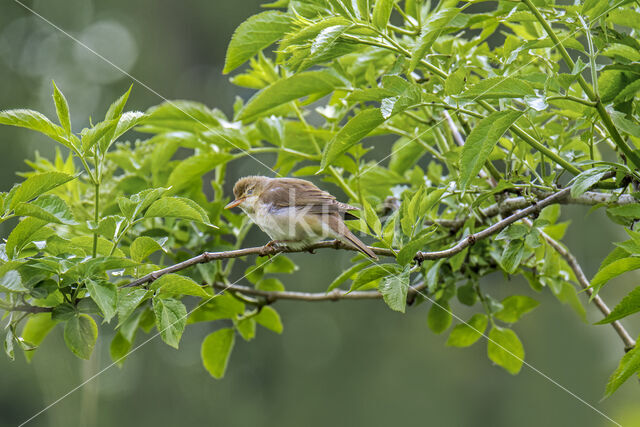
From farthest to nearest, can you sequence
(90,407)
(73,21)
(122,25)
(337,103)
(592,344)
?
(122,25) → (73,21) → (592,344) → (90,407) → (337,103)

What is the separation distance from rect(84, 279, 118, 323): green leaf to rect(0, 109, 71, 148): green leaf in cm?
24

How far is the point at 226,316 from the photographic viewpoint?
162 cm

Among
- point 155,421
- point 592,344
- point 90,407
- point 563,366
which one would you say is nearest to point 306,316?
point 155,421

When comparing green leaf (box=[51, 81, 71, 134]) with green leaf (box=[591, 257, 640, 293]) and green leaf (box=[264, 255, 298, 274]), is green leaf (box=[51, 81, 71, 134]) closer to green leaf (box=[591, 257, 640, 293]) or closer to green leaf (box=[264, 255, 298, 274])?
green leaf (box=[264, 255, 298, 274])

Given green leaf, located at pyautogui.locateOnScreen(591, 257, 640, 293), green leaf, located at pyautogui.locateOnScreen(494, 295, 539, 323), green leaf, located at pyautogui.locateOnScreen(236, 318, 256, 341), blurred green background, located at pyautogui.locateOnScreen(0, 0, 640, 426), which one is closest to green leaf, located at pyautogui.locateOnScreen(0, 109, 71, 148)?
green leaf, located at pyautogui.locateOnScreen(236, 318, 256, 341)

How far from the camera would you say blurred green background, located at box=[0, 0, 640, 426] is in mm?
5459

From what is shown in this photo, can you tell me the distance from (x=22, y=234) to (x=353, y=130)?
0.56m

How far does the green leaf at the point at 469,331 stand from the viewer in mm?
1560

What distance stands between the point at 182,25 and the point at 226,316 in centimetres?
738

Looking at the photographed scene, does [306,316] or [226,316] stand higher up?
[226,316]

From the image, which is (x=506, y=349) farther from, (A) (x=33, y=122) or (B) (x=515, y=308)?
(A) (x=33, y=122)

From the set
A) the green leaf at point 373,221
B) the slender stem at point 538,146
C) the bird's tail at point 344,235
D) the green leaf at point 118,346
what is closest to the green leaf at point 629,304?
the slender stem at point 538,146

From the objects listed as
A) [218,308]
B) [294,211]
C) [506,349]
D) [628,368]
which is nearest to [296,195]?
[294,211]

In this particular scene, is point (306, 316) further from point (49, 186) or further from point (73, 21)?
point (49, 186)
